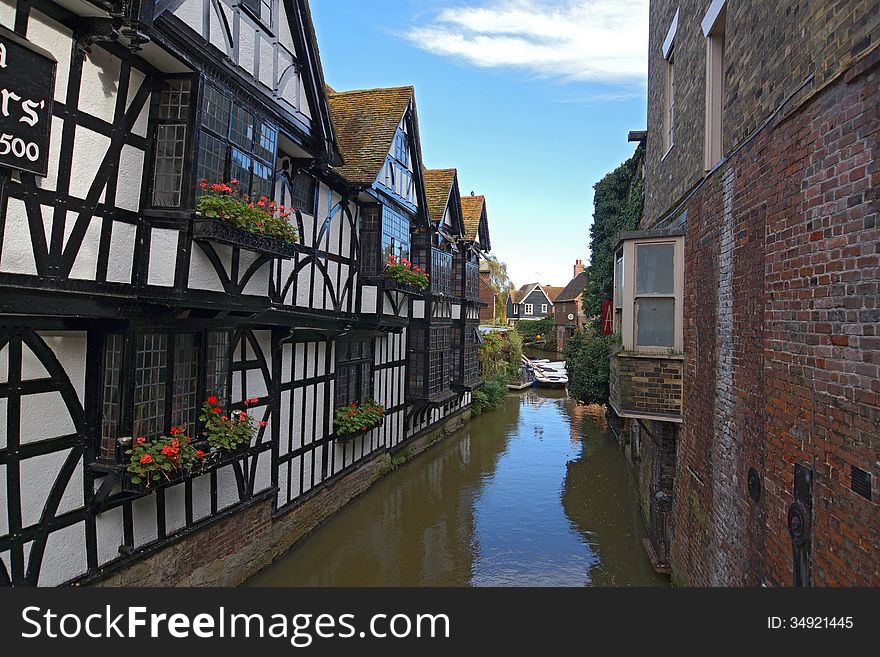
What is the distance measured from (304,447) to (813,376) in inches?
346

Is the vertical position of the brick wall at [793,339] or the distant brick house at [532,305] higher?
the distant brick house at [532,305]

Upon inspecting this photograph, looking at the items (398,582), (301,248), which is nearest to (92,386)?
(301,248)

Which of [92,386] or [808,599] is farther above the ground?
[92,386]

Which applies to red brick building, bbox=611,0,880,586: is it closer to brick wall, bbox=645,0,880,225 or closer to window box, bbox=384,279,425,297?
brick wall, bbox=645,0,880,225

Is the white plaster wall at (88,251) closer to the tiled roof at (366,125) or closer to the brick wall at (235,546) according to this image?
the brick wall at (235,546)

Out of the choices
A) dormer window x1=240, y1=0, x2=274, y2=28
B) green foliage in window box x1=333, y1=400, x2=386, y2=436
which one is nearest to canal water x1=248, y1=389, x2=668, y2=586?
green foliage in window box x1=333, y1=400, x2=386, y2=436

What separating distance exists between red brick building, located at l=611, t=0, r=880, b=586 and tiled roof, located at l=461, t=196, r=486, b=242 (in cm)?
1378

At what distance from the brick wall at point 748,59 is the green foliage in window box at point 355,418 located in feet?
24.7

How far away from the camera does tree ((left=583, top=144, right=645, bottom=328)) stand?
18.7m

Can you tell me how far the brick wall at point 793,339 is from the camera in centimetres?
357

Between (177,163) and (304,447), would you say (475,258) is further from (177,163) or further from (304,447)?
(177,163)

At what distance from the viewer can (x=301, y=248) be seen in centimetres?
980

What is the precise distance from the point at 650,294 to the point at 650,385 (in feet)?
4.61

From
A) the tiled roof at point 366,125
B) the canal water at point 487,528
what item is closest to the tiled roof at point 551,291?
the canal water at point 487,528
